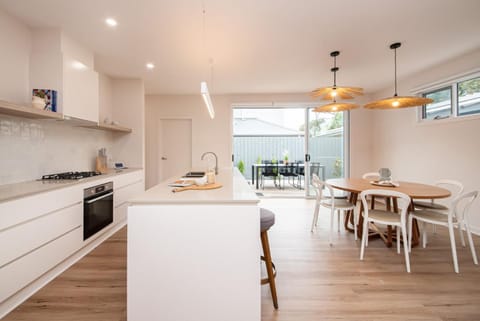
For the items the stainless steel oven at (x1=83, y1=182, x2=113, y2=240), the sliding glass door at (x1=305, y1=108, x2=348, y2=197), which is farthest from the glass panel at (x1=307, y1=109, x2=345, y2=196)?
the stainless steel oven at (x1=83, y1=182, x2=113, y2=240)

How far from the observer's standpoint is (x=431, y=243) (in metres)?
2.61

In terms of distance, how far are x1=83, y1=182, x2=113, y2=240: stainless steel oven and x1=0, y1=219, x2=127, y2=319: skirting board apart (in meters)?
0.18

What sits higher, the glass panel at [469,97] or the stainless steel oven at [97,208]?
the glass panel at [469,97]

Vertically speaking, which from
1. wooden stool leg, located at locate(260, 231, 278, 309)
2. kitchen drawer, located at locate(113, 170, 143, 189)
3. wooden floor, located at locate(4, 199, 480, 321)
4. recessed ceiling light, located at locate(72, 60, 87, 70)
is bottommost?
wooden floor, located at locate(4, 199, 480, 321)

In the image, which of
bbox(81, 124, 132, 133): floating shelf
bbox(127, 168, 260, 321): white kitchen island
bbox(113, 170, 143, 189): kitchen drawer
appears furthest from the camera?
bbox(81, 124, 132, 133): floating shelf

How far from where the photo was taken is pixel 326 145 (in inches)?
201

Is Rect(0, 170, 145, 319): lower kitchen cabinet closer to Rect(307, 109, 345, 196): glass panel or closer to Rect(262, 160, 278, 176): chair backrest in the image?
Rect(307, 109, 345, 196): glass panel

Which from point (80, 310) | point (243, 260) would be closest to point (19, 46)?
point (80, 310)

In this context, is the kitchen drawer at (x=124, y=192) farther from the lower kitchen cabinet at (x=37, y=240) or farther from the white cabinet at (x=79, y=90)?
the white cabinet at (x=79, y=90)

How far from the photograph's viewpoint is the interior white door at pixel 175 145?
4.98 metres

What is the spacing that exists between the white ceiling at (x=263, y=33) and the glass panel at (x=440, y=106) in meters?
0.53

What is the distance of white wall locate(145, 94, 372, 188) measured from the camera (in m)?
4.93

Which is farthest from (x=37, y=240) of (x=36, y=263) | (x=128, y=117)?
(x=128, y=117)

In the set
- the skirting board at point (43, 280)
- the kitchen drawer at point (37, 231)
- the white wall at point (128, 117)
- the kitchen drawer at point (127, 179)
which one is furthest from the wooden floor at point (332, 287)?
the white wall at point (128, 117)
